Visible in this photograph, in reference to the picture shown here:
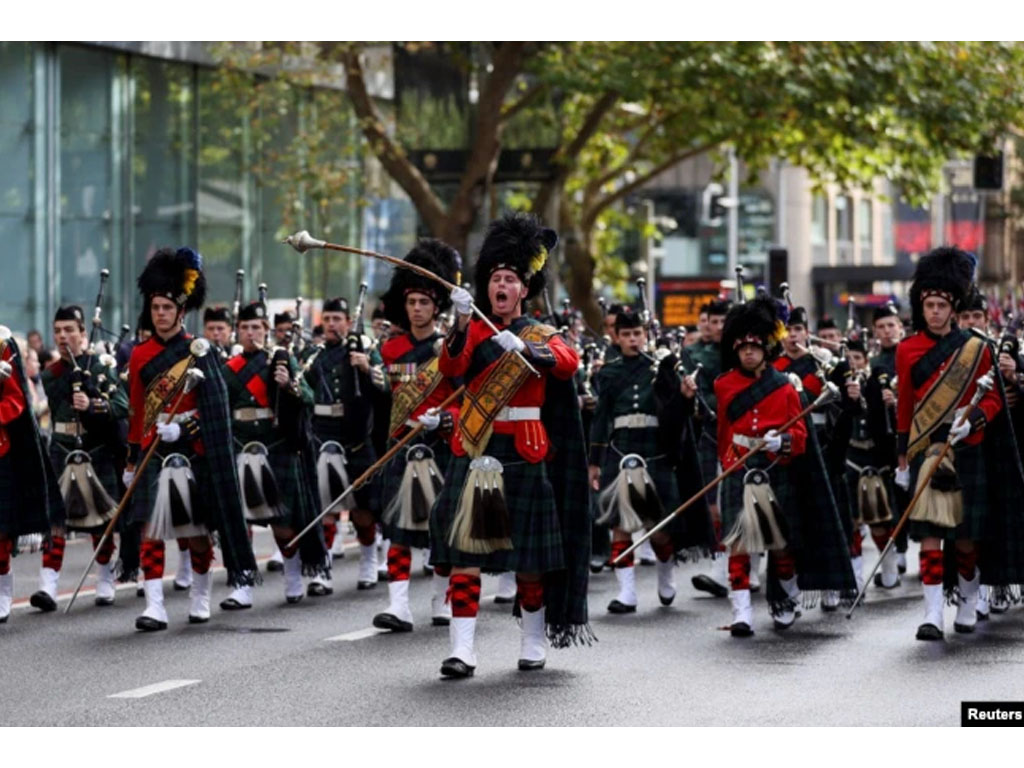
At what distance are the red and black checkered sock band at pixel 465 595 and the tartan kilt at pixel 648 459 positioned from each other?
3922 millimetres

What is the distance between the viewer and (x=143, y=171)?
100 ft

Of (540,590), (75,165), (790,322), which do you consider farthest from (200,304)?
(75,165)

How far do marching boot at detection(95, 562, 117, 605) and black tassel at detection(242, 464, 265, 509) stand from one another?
3.01 ft

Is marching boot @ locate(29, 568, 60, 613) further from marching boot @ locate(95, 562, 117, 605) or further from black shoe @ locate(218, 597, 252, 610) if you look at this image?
black shoe @ locate(218, 597, 252, 610)

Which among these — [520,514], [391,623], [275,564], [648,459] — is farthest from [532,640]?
[275,564]

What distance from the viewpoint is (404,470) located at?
1314 centimetres

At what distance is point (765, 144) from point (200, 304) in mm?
16981

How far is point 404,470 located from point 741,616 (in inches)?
78.3

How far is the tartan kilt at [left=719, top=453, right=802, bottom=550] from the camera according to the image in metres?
13.0

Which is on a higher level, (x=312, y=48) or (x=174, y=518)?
(x=312, y=48)

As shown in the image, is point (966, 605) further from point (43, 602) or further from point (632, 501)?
point (43, 602)

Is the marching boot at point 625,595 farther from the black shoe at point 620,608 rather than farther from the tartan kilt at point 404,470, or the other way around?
the tartan kilt at point 404,470

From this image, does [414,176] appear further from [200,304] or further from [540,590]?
[540,590]

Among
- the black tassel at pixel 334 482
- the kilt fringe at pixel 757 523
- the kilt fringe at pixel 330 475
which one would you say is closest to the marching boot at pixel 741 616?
the kilt fringe at pixel 757 523
